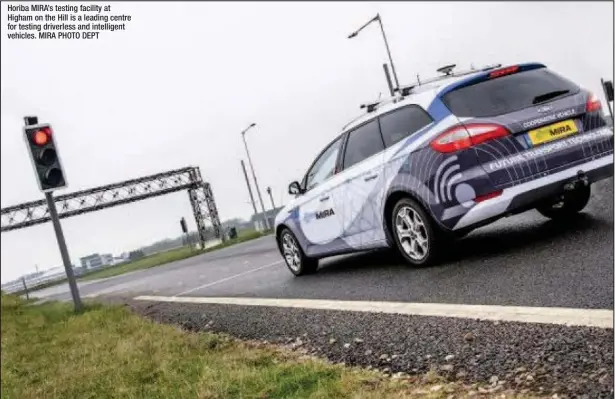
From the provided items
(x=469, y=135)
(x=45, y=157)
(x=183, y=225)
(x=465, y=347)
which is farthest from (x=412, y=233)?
(x=183, y=225)

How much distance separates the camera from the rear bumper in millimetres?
5199

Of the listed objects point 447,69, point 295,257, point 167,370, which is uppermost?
point 447,69

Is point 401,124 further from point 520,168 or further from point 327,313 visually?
point 327,313

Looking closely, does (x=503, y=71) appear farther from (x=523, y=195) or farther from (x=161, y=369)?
(x=161, y=369)

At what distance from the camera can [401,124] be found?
234 inches

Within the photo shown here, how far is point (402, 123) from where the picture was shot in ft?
19.5

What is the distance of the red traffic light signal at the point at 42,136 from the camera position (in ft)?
32.2

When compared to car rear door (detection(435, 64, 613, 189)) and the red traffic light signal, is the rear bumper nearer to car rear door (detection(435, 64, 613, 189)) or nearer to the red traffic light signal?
car rear door (detection(435, 64, 613, 189))

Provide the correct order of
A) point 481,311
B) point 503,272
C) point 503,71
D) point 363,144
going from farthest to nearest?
point 363,144 → point 503,71 → point 503,272 → point 481,311

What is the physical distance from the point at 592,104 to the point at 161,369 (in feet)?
14.2

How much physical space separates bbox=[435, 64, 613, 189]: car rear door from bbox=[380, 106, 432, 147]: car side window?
0.28 meters

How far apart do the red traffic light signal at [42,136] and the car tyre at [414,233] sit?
6.45 m

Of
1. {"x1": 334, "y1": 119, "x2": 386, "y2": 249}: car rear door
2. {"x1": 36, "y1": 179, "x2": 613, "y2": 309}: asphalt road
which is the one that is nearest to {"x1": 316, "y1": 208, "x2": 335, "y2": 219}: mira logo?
{"x1": 334, "y1": 119, "x2": 386, "y2": 249}: car rear door

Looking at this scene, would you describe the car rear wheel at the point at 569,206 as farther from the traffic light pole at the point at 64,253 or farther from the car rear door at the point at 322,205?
the traffic light pole at the point at 64,253
